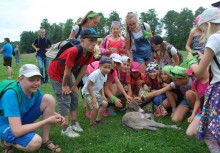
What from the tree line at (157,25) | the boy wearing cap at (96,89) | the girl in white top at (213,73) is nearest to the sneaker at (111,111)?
the boy wearing cap at (96,89)

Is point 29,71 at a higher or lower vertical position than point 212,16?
lower

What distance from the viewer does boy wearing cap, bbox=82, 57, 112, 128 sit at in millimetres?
4988

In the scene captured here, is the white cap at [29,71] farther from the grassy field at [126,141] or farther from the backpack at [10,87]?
the grassy field at [126,141]

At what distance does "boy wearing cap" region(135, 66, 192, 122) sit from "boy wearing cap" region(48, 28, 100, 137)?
1.67m

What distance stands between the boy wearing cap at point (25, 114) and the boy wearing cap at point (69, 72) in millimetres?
572

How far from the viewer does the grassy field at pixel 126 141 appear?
156 inches

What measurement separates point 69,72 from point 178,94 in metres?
2.48

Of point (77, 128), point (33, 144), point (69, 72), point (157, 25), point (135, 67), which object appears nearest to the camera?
point (33, 144)

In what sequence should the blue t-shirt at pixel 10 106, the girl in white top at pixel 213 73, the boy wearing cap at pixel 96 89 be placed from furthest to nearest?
the boy wearing cap at pixel 96 89 → the blue t-shirt at pixel 10 106 → the girl in white top at pixel 213 73

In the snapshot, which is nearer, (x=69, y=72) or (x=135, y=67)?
(x=69, y=72)

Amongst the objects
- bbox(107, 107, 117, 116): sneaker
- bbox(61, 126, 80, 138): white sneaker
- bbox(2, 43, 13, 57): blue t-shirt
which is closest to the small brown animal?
bbox(107, 107, 117, 116): sneaker

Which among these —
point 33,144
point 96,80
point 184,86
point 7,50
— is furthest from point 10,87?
point 7,50

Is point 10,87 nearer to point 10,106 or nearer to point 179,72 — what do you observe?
point 10,106

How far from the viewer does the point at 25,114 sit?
3.96 m
